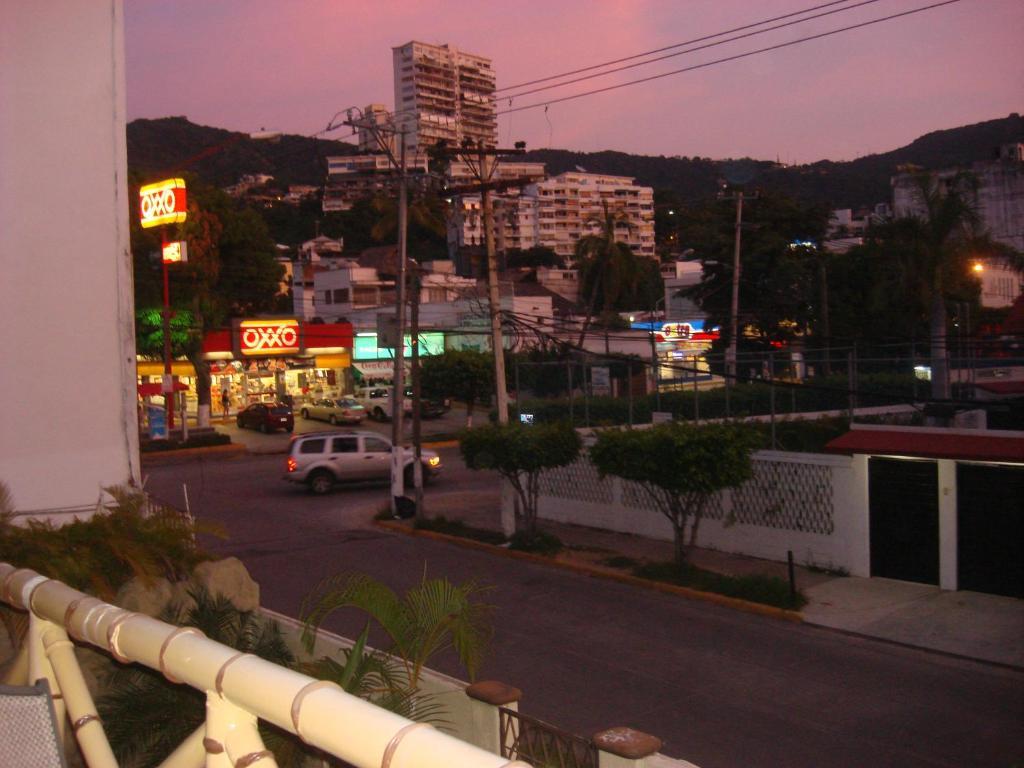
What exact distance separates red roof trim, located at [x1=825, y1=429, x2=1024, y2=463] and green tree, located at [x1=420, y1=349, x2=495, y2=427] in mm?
30422

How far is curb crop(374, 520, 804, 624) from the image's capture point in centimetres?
1431

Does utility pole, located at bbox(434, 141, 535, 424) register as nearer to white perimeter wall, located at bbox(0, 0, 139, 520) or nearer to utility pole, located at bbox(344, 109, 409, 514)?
utility pole, located at bbox(344, 109, 409, 514)

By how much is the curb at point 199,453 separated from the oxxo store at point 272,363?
5979 mm

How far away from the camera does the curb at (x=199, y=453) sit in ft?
125

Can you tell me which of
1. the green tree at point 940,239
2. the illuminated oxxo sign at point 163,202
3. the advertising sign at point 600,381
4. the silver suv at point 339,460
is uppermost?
the illuminated oxxo sign at point 163,202

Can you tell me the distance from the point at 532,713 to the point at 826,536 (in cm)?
803

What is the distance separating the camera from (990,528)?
14.2 metres

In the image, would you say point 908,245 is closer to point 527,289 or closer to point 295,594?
point 295,594

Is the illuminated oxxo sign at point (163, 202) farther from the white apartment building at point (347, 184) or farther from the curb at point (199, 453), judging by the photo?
the white apartment building at point (347, 184)

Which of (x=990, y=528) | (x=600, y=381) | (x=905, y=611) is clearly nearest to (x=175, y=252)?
(x=600, y=381)

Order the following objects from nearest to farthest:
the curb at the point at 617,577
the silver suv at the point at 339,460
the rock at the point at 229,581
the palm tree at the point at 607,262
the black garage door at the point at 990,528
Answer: the rock at the point at 229,581, the black garage door at the point at 990,528, the curb at the point at 617,577, the silver suv at the point at 339,460, the palm tree at the point at 607,262

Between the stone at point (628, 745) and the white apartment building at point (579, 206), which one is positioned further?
the white apartment building at point (579, 206)

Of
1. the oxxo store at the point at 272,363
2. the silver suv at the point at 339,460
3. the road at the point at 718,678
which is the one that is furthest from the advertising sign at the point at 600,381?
the oxxo store at the point at 272,363

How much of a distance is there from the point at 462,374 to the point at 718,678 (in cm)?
3538
